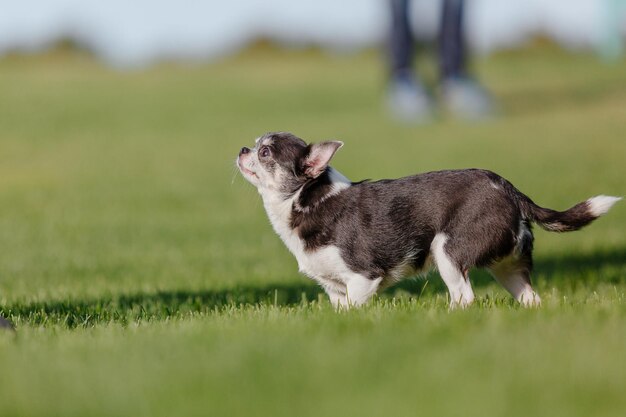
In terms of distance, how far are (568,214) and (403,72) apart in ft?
53.4

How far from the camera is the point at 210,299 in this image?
8.95 metres

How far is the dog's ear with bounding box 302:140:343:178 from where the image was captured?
731 centimetres

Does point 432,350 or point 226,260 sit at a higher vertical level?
point 432,350

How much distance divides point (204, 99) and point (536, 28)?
12586mm

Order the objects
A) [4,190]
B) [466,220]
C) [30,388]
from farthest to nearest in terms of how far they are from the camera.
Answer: [4,190]
[466,220]
[30,388]

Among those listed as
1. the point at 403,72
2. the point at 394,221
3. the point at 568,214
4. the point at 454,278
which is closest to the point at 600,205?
the point at 568,214

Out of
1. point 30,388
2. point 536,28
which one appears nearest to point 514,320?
point 30,388

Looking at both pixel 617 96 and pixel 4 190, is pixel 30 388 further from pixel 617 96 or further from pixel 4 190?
pixel 617 96

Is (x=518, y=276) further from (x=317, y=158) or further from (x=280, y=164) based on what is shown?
(x=280, y=164)

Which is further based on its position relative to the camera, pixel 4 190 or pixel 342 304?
pixel 4 190

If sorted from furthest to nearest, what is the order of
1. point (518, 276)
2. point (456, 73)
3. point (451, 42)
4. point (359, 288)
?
point (456, 73) < point (451, 42) < point (518, 276) < point (359, 288)

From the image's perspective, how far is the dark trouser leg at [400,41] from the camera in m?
→ 22.5

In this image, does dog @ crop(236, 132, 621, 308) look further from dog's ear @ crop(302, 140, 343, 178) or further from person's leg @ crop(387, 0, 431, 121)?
person's leg @ crop(387, 0, 431, 121)

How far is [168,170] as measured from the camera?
2091cm
